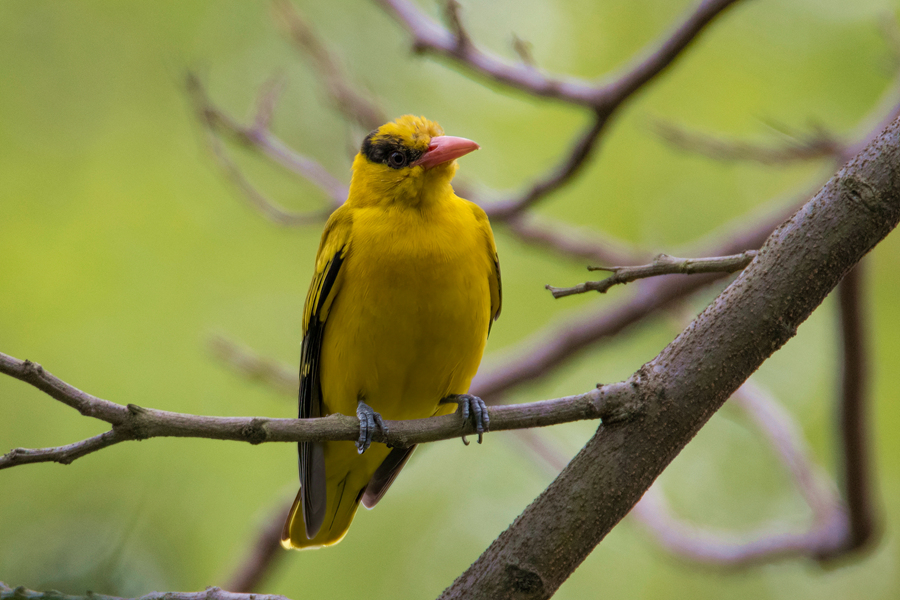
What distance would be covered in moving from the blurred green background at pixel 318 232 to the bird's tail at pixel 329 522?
111 inches

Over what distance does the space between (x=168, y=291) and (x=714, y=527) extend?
6.75 metres

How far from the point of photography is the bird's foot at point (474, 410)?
8.79 feet

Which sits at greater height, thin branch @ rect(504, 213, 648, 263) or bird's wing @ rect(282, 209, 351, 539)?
thin branch @ rect(504, 213, 648, 263)

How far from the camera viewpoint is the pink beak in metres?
4.12

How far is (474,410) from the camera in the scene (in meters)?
3.29

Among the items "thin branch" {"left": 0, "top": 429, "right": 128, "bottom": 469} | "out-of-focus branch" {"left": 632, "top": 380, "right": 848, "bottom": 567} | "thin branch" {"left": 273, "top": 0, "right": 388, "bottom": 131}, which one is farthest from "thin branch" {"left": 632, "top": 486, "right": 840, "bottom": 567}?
"thin branch" {"left": 0, "top": 429, "right": 128, "bottom": 469}

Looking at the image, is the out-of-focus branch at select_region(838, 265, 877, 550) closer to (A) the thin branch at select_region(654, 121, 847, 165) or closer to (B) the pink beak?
(A) the thin branch at select_region(654, 121, 847, 165)

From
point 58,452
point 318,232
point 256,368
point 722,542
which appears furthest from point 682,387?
point 318,232

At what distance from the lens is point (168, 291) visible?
8.79 m

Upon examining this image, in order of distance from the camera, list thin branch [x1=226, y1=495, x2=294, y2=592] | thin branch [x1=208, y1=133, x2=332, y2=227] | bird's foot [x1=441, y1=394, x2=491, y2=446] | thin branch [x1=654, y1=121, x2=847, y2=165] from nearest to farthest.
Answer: bird's foot [x1=441, y1=394, x2=491, y2=446], thin branch [x1=654, y1=121, x2=847, y2=165], thin branch [x1=226, y1=495, x2=294, y2=592], thin branch [x1=208, y1=133, x2=332, y2=227]

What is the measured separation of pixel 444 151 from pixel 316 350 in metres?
1.20

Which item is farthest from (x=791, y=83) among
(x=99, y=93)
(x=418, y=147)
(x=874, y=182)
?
(x=99, y=93)

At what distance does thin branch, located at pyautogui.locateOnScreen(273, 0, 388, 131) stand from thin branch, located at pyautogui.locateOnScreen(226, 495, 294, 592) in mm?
2907

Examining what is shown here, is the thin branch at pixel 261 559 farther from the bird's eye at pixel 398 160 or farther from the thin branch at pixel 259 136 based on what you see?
the bird's eye at pixel 398 160
